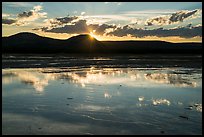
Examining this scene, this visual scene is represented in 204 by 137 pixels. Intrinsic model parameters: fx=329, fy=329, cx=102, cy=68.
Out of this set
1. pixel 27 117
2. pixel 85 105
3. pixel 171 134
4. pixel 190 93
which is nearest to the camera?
pixel 171 134

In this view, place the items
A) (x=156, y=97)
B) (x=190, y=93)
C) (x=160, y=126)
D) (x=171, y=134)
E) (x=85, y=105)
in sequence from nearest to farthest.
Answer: (x=171, y=134)
(x=160, y=126)
(x=85, y=105)
(x=156, y=97)
(x=190, y=93)

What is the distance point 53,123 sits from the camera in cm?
976

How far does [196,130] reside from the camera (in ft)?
30.2

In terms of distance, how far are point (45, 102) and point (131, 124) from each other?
454cm

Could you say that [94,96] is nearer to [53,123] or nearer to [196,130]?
[53,123]

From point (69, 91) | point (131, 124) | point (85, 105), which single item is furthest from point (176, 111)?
point (69, 91)

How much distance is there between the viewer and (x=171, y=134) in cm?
881

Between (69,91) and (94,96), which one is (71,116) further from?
(69,91)

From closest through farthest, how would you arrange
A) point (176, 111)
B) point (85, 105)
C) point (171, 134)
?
point (171, 134) → point (176, 111) → point (85, 105)

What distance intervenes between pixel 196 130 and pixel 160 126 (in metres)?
1.03

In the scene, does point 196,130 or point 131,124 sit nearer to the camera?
point 196,130

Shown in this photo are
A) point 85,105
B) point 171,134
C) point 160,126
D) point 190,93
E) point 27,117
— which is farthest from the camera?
point 190,93

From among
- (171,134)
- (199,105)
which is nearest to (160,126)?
(171,134)

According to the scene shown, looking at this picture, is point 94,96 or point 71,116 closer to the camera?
point 71,116
